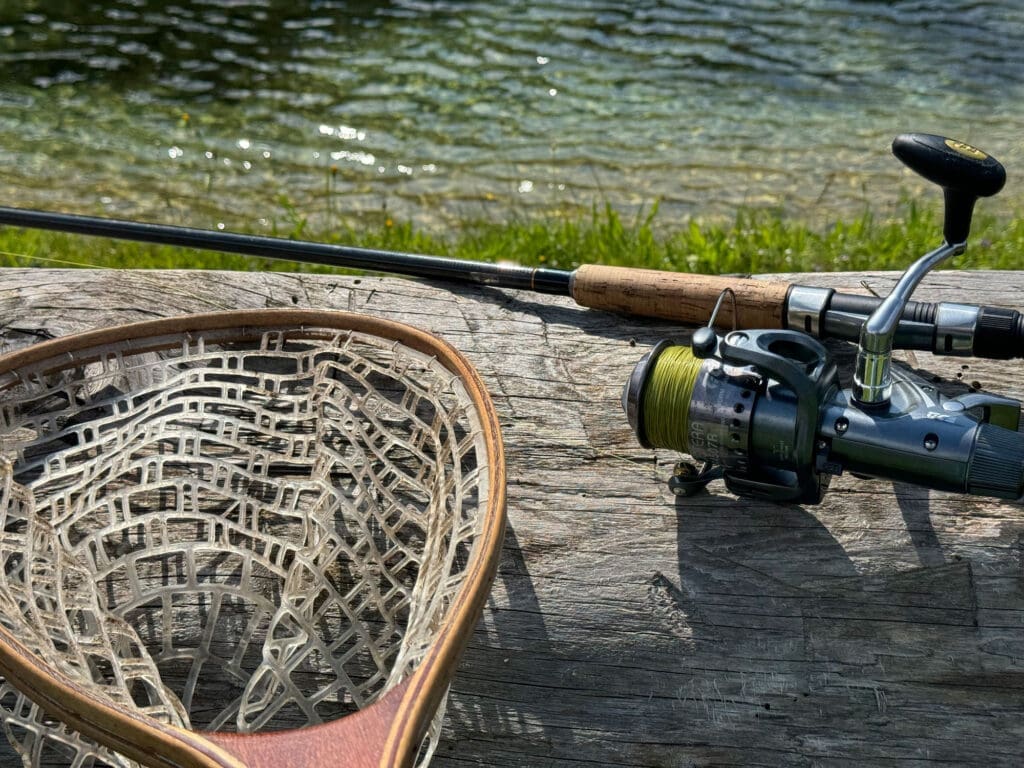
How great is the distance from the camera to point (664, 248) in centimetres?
428

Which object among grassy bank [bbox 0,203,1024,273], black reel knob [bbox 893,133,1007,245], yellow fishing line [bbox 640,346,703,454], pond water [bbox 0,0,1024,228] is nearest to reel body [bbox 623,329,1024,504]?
yellow fishing line [bbox 640,346,703,454]

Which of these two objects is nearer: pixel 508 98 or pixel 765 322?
pixel 765 322

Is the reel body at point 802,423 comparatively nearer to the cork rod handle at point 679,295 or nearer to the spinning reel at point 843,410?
the spinning reel at point 843,410

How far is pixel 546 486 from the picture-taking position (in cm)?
227

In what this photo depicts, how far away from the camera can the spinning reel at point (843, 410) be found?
1822 mm

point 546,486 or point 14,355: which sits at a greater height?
point 14,355

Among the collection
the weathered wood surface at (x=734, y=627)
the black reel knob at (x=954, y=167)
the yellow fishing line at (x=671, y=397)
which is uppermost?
the black reel knob at (x=954, y=167)

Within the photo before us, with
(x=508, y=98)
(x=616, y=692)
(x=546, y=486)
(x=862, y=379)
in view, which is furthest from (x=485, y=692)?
(x=508, y=98)

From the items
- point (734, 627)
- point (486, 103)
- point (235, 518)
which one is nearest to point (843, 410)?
point (734, 627)

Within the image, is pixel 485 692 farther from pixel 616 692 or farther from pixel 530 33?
pixel 530 33

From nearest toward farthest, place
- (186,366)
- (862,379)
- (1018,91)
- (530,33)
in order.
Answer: (862,379) → (186,366) → (1018,91) → (530,33)

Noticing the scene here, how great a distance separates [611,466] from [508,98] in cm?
472

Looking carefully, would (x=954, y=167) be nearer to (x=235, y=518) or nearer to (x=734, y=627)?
(x=734, y=627)

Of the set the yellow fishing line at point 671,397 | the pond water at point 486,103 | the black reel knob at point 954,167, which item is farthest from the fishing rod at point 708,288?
the pond water at point 486,103
